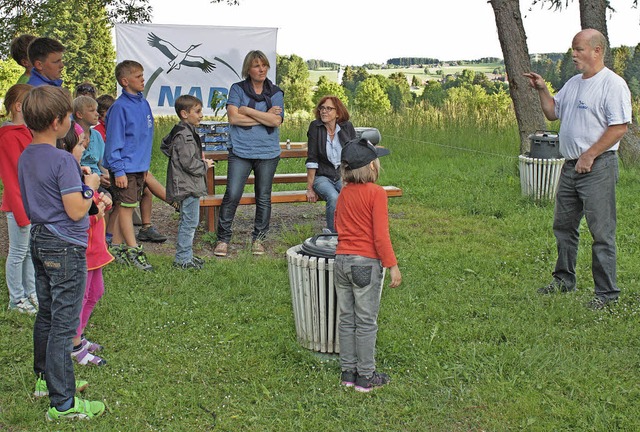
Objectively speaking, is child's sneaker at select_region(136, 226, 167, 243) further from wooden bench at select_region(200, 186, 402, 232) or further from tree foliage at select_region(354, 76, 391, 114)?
tree foliage at select_region(354, 76, 391, 114)

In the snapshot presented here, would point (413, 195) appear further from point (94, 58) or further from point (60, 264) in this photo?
point (94, 58)

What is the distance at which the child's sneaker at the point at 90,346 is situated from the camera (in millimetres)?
4648

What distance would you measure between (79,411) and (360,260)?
1.70 metres

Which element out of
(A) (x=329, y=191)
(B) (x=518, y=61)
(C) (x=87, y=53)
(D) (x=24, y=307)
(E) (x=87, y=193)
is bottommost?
(D) (x=24, y=307)

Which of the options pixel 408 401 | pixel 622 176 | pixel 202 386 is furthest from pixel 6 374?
pixel 622 176

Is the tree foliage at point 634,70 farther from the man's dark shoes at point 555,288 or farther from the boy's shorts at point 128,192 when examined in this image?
the boy's shorts at point 128,192

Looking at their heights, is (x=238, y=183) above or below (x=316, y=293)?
above

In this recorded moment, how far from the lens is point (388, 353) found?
15.7 feet

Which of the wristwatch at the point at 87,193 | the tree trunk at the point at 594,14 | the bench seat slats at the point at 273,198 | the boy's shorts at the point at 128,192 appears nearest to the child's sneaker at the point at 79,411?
the wristwatch at the point at 87,193

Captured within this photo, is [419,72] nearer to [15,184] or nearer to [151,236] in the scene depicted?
[151,236]

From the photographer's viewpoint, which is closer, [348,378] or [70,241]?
[70,241]

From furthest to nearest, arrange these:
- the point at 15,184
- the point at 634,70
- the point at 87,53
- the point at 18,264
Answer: the point at 87,53, the point at 634,70, the point at 18,264, the point at 15,184

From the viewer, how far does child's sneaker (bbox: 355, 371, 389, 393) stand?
14.0ft

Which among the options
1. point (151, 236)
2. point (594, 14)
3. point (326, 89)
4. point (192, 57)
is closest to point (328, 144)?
point (151, 236)
